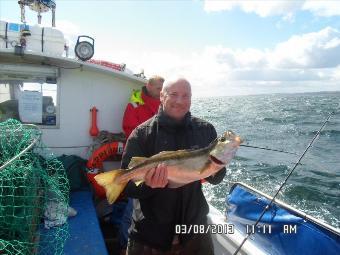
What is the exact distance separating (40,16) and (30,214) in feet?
17.9

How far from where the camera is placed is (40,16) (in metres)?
7.81

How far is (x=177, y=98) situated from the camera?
126 inches

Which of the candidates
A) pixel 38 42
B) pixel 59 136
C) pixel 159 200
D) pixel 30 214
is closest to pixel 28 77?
pixel 38 42

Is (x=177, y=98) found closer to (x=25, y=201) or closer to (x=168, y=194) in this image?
(x=168, y=194)

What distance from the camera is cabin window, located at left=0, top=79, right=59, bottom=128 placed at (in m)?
7.07

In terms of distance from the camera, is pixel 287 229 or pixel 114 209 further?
pixel 114 209

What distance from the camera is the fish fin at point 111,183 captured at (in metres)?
2.97

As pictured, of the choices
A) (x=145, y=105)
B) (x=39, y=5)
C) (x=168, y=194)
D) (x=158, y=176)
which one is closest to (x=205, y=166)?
(x=158, y=176)

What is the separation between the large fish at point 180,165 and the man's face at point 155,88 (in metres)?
3.71

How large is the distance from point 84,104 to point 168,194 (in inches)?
189

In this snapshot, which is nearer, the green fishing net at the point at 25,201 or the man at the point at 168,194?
the man at the point at 168,194

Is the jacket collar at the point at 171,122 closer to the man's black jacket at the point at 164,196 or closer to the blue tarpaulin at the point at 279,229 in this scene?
the man's black jacket at the point at 164,196

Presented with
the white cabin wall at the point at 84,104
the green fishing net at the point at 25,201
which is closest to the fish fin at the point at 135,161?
the green fishing net at the point at 25,201

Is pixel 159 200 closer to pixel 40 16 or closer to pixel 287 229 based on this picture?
pixel 287 229
